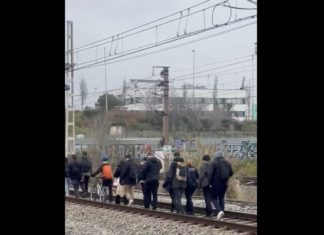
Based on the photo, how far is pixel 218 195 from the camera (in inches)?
302

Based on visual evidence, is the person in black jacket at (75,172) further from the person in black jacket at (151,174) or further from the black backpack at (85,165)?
the person in black jacket at (151,174)

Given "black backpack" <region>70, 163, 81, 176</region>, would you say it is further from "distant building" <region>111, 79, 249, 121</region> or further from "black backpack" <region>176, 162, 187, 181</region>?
"distant building" <region>111, 79, 249, 121</region>

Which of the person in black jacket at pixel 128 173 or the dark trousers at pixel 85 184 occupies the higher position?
the person in black jacket at pixel 128 173

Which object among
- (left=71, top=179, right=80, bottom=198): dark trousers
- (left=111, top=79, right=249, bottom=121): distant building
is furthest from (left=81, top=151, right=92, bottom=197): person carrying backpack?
(left=111, top=79, right=249, bottom=121): distant building

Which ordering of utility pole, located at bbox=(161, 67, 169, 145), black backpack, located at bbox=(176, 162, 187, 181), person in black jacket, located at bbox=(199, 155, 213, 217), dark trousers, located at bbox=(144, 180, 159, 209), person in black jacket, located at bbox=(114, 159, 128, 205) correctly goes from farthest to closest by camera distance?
utility pole, located at bbox=(161, 67, 169, 145) → person in black jacket, located at bbox=(114, 159, 128, 205) → dark trousers, located at bbox=(144, 180, 159, 209) → black backpack, located at bbox=(176, 162, 187, 181) → person in black jacket, located at bbox=(199, 155, 213, 217)

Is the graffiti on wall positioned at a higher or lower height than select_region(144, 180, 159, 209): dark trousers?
higher

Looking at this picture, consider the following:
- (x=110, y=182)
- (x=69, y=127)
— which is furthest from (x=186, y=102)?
(x=110, y=182)

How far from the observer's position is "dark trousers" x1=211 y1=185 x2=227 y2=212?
7543 mm

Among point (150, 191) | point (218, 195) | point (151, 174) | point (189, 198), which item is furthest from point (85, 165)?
point (218, 195)

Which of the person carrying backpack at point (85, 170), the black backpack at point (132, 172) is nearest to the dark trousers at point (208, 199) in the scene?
the black backpack at point (132, 172)

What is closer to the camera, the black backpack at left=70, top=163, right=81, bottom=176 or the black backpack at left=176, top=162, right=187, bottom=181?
the black backpack at left=176, top=162, right=187, bottom=181

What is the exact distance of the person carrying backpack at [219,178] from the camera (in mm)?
7164

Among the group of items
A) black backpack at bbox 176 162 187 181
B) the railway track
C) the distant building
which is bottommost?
the railway track
